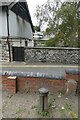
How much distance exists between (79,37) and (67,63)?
296 cm

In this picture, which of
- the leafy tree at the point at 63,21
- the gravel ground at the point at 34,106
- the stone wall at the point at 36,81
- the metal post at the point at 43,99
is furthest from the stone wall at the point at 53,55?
the metal post at the point at 43,99

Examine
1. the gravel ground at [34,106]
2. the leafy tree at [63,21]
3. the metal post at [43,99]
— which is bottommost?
the gravel ground at [34,106]

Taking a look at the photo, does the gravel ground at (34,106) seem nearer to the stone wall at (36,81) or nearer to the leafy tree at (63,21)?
the stone wall at (36,81)

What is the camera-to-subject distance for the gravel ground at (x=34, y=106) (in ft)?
14.0

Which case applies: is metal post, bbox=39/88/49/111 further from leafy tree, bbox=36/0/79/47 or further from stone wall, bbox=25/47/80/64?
leafy tree, bbox=36/0/79/47

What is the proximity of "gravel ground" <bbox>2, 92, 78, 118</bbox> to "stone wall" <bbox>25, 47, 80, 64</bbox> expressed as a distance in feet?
31.7

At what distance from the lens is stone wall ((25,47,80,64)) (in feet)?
48.8

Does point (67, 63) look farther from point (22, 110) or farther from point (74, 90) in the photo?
point (22, 110)

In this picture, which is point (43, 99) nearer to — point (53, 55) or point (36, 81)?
point (36, 81)

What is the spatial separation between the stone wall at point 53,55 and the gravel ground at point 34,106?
9.67 meters

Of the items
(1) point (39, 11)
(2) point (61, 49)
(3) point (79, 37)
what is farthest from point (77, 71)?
(1) point (39, 11)

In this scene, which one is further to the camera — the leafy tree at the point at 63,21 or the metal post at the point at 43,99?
the leafy tree at the point at 63,21

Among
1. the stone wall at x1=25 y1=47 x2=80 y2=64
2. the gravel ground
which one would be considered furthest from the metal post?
the stone wall at x1=25 y1=47 x2=80 y2=64

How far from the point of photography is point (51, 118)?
13.5ft
